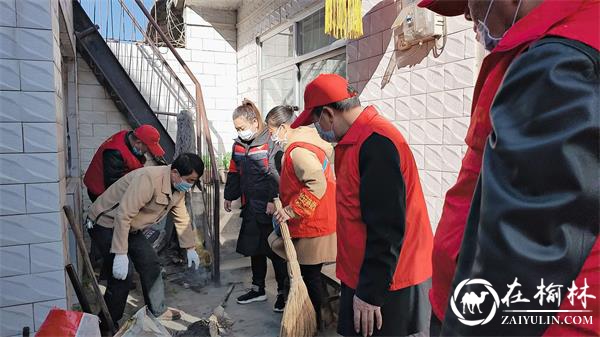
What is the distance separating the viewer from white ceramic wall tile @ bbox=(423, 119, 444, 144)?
126 inches

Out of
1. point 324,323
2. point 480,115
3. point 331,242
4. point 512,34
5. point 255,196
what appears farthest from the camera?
point 255,196

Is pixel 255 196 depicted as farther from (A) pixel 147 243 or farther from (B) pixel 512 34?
(B) pixel 512 34

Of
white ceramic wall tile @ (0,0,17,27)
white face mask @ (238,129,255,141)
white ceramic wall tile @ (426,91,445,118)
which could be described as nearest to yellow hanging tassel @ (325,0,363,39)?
white ceramic wall tile @ (426,91,445,118)

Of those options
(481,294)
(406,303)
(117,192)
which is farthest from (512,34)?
(117,192)

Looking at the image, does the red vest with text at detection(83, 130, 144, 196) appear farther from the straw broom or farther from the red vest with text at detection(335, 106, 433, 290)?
the red vest with text at detection(335, 106, 433, 290)

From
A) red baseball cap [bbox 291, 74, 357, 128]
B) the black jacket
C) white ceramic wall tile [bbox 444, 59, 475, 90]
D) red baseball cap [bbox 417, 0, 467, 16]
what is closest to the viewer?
the black jacket

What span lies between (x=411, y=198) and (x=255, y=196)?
7.42ft

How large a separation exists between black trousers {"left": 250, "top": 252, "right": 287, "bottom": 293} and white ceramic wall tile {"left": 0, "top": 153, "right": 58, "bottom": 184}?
212cm

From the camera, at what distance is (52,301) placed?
2.24 m

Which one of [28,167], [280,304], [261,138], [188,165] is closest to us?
[28,167]

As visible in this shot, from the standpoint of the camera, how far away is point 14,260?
2.12m

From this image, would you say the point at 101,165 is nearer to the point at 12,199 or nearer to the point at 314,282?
the point at 12,199

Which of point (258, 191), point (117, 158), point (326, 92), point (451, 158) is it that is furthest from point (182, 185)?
point (451, 158)

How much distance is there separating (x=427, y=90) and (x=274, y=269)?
2.20 m
